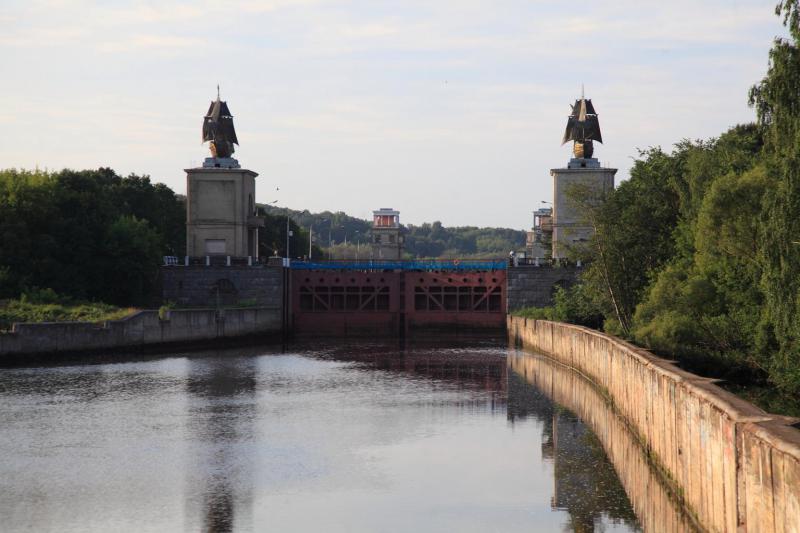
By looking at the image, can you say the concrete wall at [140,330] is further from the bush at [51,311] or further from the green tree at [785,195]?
the green tree at [785,195]

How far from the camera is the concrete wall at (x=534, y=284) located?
78.8 m

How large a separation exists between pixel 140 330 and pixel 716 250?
34.6 meters

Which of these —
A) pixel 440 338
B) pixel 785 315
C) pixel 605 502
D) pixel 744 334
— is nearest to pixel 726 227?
pixel 744 334

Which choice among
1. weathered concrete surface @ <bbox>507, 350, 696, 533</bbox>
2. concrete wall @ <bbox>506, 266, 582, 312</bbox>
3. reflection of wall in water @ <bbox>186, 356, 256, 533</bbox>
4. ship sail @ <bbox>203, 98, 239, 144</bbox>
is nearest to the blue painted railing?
concrete wall @ <bbox>506, 266, 582, 312</bbox>

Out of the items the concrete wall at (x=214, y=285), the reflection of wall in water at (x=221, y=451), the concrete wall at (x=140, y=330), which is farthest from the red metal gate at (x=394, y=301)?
the reflection of wall in water at (x=221, y=451)

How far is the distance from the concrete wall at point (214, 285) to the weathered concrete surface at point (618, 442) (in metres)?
28.9

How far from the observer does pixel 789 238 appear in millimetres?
28797

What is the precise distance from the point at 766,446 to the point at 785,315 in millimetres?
16498

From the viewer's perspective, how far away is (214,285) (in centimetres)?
8031

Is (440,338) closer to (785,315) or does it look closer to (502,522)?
(785,315)

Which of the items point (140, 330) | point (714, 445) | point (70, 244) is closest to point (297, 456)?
Result: point (714, 445)

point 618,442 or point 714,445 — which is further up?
point 714,445

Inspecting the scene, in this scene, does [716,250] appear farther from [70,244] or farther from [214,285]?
[214,285]

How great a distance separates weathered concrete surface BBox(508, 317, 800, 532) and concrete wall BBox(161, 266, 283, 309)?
4864 cm
